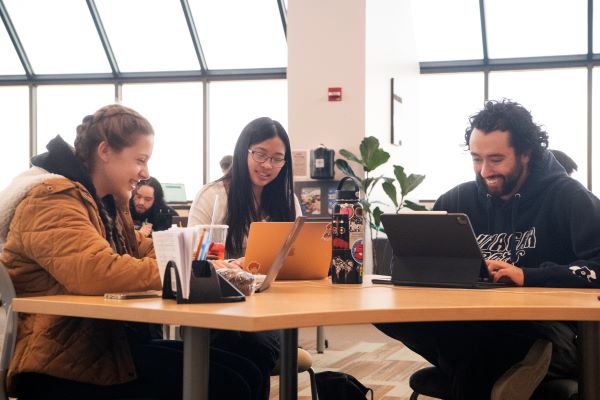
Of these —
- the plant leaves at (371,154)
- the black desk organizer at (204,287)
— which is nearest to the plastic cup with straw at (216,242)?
the black desk organizer at (204,287)

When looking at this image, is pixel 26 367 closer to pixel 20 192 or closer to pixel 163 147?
pixel 20 192

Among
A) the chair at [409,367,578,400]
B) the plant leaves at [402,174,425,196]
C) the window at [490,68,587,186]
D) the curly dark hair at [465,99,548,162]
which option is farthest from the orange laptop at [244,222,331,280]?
the window at [490,68,587,186]

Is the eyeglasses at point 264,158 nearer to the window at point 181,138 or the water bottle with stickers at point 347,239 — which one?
the water bottle with stickers at point 347,239

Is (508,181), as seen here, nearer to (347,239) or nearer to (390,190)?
(347,239)

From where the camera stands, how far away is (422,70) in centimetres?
814

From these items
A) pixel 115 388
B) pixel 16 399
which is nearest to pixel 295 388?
pixel 115 388

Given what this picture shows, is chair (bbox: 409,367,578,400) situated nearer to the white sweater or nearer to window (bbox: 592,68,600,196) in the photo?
the white sweater

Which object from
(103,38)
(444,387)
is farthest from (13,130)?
(444,387)

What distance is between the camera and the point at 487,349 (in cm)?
214

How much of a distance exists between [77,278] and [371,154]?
475cm

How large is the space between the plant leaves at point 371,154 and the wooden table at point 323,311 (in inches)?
172

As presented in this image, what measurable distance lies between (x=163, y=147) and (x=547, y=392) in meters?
6.84

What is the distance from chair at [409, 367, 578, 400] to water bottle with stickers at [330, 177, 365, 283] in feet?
1.10

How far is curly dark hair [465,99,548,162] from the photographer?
8.46ft
